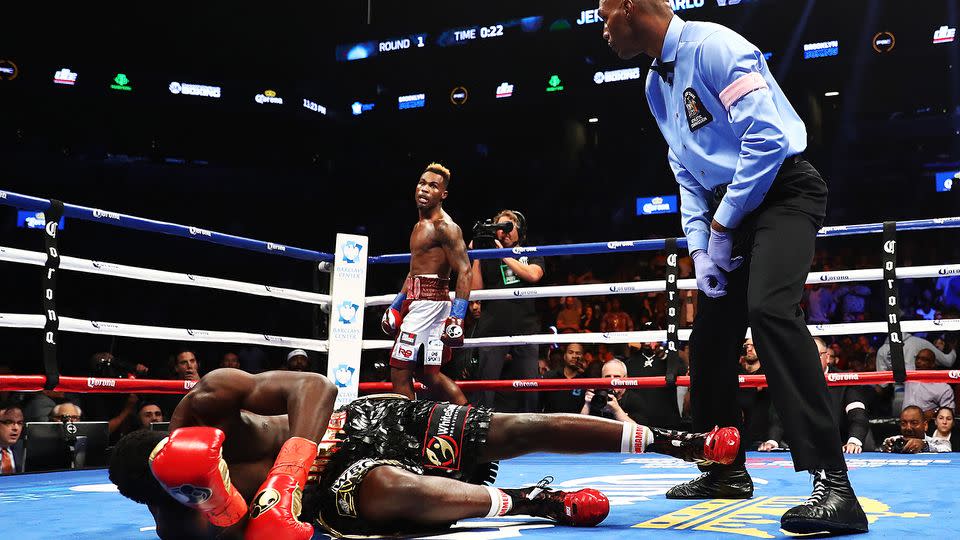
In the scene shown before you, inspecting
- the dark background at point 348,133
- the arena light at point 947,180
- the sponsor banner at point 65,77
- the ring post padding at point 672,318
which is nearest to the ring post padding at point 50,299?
the ring post padding at point 672,318

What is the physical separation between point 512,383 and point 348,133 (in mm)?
11509

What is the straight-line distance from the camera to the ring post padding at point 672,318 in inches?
153

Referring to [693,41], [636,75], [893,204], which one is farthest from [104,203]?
[693,41]

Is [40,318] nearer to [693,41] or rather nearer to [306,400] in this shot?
[306,400]

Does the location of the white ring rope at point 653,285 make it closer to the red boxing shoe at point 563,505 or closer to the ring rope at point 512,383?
the ring rope at point 512,383

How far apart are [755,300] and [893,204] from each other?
35.7 feet

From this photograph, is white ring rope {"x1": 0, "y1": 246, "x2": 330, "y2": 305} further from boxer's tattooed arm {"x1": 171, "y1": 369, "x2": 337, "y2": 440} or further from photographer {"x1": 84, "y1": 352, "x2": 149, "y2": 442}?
boxer's tattooed arm {"x1": 171, "y1": 369, "x2": 337, "y2": 440}

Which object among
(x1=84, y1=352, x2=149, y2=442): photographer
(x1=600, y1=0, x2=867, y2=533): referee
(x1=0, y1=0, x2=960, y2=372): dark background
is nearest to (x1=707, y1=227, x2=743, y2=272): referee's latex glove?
(x1=600, y1=0, x2=867, y2=533): referee

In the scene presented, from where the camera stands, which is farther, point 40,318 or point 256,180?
point 256,180

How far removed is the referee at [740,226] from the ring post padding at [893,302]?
1.50 metres

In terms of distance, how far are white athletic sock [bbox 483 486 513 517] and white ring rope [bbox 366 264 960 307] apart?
1967mm

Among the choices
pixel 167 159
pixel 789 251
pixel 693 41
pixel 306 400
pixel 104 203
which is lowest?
pixel 306 400

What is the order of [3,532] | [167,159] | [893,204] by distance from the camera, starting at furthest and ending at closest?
[167,159] < [893,204] < [3,532]

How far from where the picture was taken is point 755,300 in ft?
6.12
